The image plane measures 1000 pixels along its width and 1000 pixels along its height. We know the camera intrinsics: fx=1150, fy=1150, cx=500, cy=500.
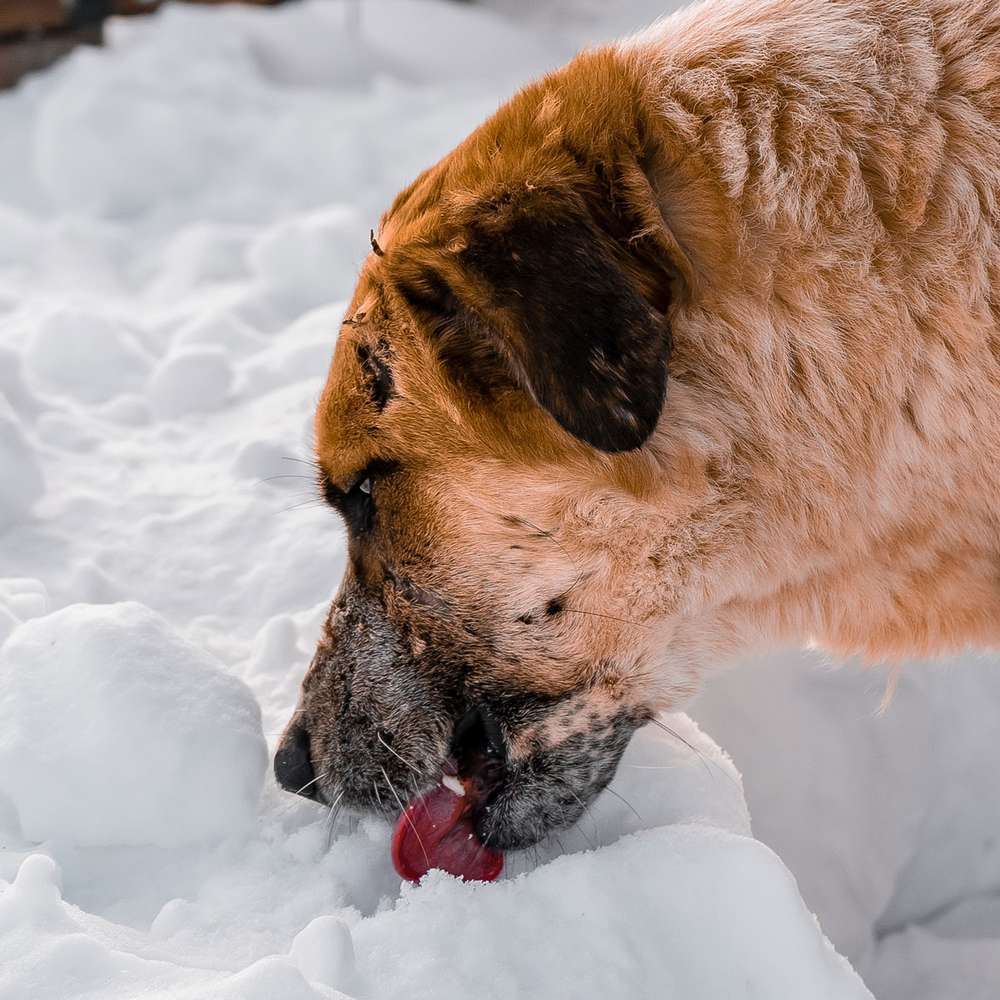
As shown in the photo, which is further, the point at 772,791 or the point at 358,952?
the point at 772,791

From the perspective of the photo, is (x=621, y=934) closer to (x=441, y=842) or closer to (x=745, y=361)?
(x=441, y=842)

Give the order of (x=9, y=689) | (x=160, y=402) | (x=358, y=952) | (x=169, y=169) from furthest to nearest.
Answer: (x=169, y=169), (x=160, y=402), (x=9, y=689), (x=358, y=952)

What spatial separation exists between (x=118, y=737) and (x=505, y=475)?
89 cm

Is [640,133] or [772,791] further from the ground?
[640,133]

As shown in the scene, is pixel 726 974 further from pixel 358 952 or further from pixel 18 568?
pixel 18 568

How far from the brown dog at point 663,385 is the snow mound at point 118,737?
146 mm

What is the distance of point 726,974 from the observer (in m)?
1.91

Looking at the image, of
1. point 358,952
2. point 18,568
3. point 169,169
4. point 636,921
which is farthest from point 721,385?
point 169,169

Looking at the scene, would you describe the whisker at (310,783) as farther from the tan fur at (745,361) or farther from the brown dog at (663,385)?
the tan fur at (745,361)

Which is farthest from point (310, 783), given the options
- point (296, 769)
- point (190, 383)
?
point (190, 383)

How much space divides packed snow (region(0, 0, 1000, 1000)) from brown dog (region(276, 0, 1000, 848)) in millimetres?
242

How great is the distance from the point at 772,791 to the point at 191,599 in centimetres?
157

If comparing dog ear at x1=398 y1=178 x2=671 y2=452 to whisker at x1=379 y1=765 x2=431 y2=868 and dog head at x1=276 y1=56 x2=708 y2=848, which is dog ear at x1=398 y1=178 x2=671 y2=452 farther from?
whisker at x1=379 y1=765 x2=431 y2=868

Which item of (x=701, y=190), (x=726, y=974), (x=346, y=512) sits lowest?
(x=726, y=974)
